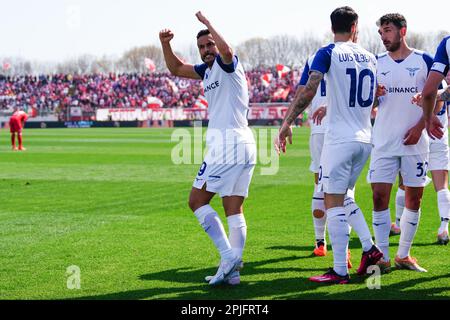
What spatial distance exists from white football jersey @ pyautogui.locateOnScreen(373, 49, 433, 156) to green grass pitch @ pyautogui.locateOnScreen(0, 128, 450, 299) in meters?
1.32

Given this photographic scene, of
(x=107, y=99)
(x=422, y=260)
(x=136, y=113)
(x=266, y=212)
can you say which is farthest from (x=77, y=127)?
(x=422, y=260)

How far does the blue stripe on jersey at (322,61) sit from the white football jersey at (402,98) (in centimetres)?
117

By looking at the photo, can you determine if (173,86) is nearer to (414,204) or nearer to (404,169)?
(414,204)

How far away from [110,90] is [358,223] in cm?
7236

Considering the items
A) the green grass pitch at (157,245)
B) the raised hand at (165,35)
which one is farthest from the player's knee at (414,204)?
the raised hand at (165,35)

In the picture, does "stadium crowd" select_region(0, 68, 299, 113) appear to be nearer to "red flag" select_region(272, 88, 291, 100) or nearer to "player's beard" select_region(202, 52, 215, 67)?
"red flag" select_region(272, 88, 291, 100)

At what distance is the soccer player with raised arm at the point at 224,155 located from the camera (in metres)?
6.62

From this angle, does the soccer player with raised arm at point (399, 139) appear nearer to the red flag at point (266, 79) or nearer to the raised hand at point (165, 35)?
the raised hand at point (165, 35)

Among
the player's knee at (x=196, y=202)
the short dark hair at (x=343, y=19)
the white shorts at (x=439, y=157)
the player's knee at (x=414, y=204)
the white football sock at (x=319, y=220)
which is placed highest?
the short dark hair at (x=343, y=19)

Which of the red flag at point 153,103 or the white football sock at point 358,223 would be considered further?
the red flag at point 153,103

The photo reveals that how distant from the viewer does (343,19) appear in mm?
6488

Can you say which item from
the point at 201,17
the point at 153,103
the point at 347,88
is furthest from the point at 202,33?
the point at 153,103

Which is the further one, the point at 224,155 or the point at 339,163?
the point at 224,155
